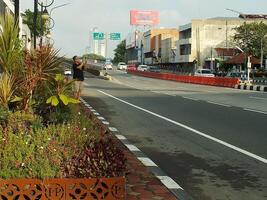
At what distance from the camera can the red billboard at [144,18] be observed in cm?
16638

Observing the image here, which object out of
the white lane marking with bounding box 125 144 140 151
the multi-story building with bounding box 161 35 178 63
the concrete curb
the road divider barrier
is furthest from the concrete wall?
the white lane marking with bounding box 125 144 140 151

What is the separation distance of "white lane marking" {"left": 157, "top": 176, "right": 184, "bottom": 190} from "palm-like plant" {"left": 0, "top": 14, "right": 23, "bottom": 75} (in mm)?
3607

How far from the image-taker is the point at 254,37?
84.4 meters

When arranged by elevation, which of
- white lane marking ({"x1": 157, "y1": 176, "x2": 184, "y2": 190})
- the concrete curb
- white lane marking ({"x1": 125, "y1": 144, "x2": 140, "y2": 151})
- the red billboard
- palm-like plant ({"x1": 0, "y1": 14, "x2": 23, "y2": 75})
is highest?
the red billboard

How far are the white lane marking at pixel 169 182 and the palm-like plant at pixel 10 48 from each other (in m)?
3.61

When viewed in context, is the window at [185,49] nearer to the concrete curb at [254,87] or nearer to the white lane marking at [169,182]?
the concrete curb at [254,87]

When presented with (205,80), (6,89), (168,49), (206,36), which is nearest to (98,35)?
(206,36)

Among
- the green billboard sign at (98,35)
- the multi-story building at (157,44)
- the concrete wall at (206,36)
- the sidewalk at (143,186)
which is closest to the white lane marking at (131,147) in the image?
the sidewalk at (143,186)

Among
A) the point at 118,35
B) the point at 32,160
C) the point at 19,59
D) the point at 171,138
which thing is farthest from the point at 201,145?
the point at 118,35

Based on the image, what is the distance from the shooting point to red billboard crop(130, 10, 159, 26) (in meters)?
166

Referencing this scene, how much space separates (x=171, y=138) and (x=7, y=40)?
4396 mm

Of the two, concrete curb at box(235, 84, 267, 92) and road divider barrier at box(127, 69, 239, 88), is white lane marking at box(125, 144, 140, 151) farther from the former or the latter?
road divider barrier at box(127, 69, 239, 88)

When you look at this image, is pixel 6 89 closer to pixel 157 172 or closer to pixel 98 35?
pixel 157 172

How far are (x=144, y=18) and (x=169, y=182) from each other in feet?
534
